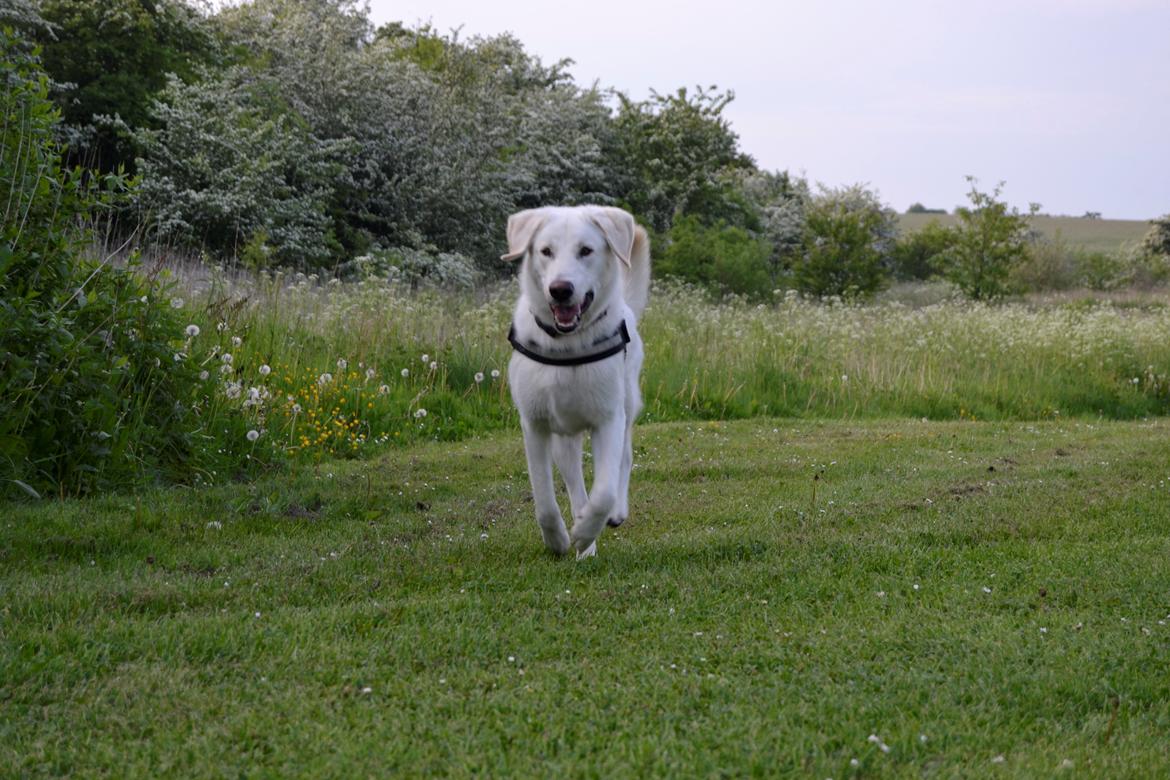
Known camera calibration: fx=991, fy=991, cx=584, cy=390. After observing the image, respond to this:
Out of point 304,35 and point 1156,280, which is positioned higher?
point 304,35

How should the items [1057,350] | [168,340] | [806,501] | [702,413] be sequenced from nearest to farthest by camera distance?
1. [806,501]
2. [168,340]
3. [702,413]
4. [1057,350]

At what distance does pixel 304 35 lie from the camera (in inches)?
945

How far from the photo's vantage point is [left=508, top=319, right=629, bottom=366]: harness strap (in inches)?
180

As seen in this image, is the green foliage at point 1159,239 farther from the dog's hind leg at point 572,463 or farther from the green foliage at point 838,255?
the dog's hind leg at point 572,463

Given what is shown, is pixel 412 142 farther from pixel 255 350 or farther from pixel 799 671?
pixel 799 671

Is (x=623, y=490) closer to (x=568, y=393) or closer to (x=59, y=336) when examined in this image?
(x=568, y=393)

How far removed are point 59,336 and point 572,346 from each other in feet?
9.64

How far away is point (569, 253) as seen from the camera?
447cm

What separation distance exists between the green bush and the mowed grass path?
480 mm

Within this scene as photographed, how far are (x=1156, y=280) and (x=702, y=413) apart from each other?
4086 cm

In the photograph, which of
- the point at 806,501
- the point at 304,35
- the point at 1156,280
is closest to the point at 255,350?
the point at 806,501

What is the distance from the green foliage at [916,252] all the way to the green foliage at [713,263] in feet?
53.3

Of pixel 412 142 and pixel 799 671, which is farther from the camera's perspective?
pixel 412 142

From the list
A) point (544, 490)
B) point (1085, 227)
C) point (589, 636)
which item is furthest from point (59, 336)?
point (1085, 227)
